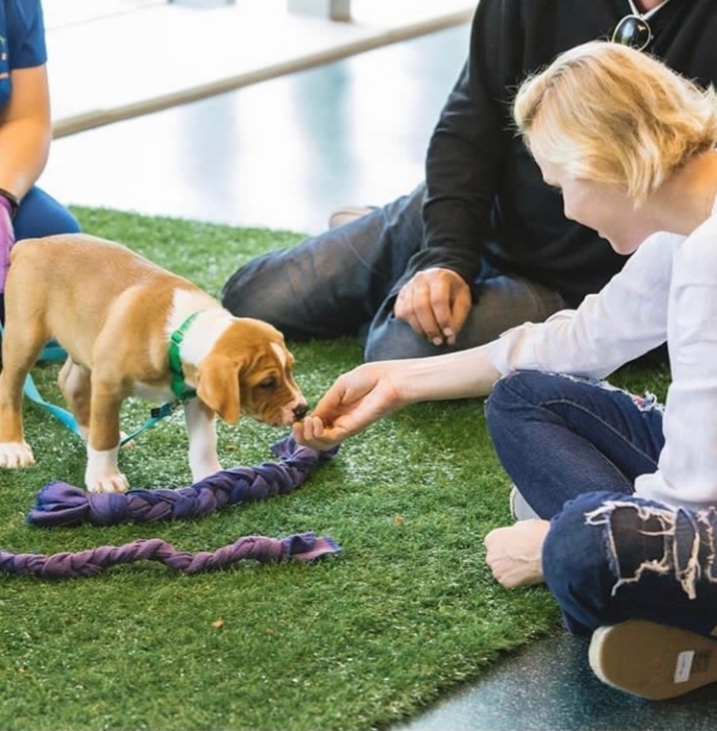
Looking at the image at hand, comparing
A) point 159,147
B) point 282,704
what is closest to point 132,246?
point 159,147

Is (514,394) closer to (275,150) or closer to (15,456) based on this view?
(15,456)

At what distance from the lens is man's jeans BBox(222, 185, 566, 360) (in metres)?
2.83

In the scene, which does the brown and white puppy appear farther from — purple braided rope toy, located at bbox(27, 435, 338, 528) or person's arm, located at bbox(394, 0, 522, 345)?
person's arm, located at bbox(394, 0, 522, 345)

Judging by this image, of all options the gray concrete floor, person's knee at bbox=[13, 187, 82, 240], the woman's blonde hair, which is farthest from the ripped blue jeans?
the gray concrete floor

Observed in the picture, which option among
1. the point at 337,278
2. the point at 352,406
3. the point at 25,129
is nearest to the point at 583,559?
the point at 352,406

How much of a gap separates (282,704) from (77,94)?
142 inches

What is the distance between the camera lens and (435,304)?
252 cm

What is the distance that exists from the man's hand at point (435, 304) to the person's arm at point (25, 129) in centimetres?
70

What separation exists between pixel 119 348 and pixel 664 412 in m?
0.82

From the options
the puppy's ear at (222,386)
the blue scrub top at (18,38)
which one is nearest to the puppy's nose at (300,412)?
the puppy's ear at (222,386)

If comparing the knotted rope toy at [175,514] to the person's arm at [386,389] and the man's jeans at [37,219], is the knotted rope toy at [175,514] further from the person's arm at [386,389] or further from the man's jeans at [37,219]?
the man's jeans at [37,219]

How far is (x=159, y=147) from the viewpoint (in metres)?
4.48

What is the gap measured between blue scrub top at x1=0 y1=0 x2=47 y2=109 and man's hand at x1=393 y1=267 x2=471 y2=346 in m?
0.80

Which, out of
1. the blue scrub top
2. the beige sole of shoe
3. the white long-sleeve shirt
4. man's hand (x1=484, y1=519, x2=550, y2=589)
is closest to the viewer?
the white long-sleeve shirt
